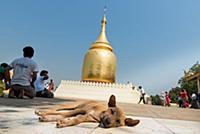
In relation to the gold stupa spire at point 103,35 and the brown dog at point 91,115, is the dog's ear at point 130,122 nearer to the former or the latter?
the brown dog at point 91,115

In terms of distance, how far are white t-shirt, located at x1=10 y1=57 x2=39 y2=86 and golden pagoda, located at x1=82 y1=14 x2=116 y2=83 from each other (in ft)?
70.9

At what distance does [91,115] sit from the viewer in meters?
4.10

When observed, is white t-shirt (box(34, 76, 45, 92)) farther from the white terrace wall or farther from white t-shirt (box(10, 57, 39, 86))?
the white terrace wall

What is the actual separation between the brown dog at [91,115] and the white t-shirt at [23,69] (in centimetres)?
340

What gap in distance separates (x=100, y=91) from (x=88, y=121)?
21.5m

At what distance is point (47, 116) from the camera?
4160 millimetres

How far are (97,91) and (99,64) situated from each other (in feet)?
17.0

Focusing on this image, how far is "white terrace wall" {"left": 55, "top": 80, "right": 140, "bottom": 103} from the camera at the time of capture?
2508 cm

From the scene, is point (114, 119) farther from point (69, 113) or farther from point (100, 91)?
point (100, 91)

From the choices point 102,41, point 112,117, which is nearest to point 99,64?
point 102,41

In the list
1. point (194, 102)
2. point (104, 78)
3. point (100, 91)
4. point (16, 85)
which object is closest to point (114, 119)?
point (16, 85)

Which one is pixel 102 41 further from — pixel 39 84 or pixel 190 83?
pixel 39 84

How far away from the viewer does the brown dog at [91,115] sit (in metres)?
3.72

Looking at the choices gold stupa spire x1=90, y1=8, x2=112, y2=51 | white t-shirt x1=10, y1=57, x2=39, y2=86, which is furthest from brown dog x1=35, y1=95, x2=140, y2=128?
gold stupa spire x1=90, y1=8, x2=112, y2=51
